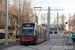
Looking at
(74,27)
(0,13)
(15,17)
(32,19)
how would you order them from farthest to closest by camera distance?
1. (74,27)
2. (32,19)
3. (15,17)
4. (0,13)

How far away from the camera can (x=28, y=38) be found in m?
25.9

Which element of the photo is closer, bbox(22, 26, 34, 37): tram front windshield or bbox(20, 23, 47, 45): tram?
bbox(20, 23, 47, 45): tram

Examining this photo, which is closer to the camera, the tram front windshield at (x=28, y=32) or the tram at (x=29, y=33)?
the tram at (x=29, y=33)

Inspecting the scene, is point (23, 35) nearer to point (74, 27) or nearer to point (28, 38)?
point (28, 38)

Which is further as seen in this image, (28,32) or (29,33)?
(28,32)

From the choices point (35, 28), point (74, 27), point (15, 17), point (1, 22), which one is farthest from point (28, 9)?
point (74, 27)

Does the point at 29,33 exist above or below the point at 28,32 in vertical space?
below

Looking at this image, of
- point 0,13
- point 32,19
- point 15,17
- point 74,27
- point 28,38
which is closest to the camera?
point 28,38

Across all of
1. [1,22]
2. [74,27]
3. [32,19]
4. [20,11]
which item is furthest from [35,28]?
[74,27]

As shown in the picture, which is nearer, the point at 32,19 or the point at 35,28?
the point at 35,28

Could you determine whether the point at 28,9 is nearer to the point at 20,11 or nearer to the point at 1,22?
the point at 20,11

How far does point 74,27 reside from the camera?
10531 centimetres

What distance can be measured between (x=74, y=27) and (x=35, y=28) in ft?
265

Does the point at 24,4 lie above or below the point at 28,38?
above
